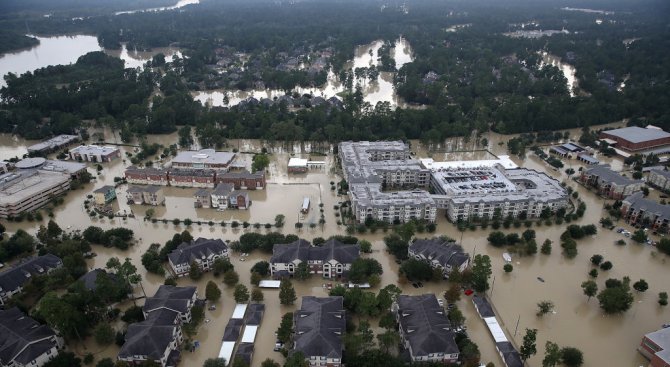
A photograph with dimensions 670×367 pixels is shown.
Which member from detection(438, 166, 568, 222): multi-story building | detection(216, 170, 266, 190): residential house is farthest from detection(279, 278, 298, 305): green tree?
detection(216, 170, 266, 190): residential house

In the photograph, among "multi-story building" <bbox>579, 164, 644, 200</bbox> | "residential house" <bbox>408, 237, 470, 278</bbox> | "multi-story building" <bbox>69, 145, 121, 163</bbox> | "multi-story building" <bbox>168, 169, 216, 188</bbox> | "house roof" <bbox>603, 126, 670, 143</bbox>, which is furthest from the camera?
"house roof" <bbox>603, 126, 670, 143</bbox>

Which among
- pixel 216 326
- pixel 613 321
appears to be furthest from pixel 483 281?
pixel 216 326

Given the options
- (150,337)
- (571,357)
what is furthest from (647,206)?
(150,337)

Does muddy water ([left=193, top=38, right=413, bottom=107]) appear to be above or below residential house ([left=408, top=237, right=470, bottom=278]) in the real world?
above

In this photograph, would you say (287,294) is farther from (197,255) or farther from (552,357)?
(552,357)

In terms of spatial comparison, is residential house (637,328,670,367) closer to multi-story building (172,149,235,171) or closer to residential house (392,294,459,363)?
residential house (392,294,459,363)

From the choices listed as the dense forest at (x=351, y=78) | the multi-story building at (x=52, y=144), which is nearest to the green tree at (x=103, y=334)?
the dense forest at (x=351, y=78)

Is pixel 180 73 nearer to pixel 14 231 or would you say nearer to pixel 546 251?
pixel 14 231
